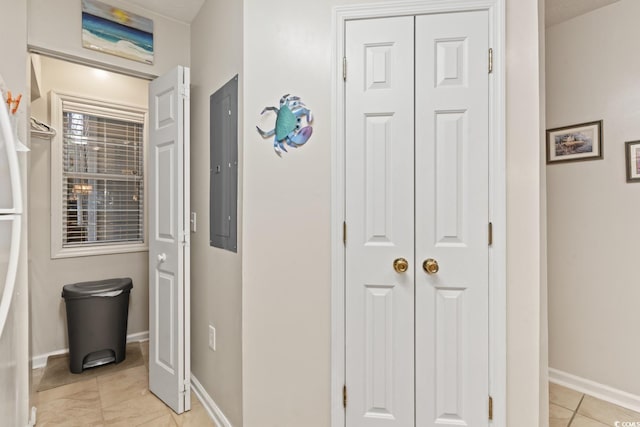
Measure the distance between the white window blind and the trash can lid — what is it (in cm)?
43

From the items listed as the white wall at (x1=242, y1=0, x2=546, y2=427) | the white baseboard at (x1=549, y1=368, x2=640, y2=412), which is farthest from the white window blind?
the white baseboard at (x1=549, y1=368, x2=640, y2=412)

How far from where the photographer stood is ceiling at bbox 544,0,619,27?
220cm

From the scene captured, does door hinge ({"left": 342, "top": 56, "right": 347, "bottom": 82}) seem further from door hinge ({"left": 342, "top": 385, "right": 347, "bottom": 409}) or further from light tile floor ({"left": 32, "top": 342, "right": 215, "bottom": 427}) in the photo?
light tile floor ({"left": 32, "top": 342, "right": 215, "bottom": 427})

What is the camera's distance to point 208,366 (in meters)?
2.07

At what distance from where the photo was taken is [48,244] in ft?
8.88

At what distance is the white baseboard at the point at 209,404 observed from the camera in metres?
1.86

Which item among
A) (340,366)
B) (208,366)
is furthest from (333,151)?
(208,366)

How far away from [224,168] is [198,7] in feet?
4.17

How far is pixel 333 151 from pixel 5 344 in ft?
5.49

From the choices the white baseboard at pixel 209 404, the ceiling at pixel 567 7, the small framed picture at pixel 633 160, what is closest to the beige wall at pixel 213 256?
the white baseboard at pixel 209 404

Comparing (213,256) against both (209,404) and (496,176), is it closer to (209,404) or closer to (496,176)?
(209,404)

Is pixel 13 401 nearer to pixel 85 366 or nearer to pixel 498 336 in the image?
pixel 85 366

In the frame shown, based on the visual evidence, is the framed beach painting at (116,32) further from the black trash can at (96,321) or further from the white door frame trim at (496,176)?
the black trash can at (96,321)

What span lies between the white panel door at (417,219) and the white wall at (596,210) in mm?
1465
